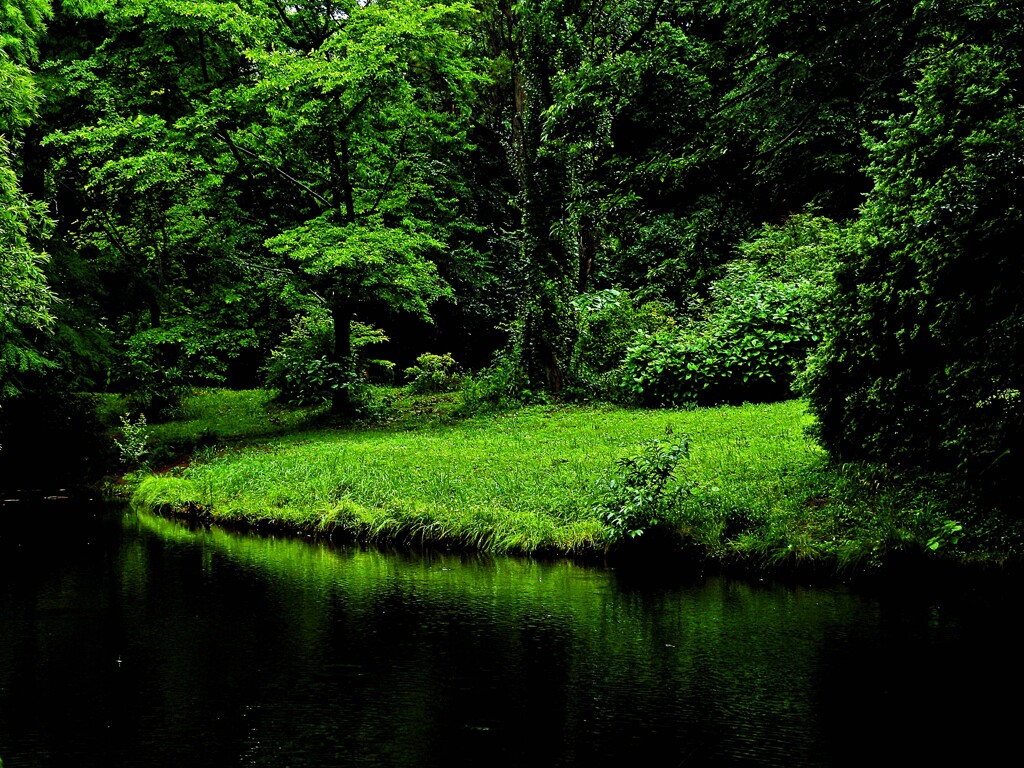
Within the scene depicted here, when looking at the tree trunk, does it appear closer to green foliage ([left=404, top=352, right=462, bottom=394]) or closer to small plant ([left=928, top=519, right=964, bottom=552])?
green foliage ([left=404, top=352, right=462, bottom=394])

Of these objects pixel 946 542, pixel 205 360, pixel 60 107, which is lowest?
pixel 946 542

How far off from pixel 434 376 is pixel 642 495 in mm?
14002

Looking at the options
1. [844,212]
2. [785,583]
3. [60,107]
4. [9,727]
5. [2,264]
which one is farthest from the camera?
[844,212]

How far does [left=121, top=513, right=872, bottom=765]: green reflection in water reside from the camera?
4.41 metres

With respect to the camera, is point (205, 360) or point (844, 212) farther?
point (844, 212)

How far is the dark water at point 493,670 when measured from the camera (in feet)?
14.2

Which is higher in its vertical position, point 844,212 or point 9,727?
point 844,212

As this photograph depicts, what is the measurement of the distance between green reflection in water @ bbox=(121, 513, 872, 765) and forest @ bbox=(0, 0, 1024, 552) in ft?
9.26

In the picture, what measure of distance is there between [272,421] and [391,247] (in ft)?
17.5

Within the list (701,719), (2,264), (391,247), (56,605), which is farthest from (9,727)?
(391,247)

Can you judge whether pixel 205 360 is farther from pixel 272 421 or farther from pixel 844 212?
pixel 844 212

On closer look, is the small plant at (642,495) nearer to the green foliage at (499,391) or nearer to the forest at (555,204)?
the forest at (555,204)

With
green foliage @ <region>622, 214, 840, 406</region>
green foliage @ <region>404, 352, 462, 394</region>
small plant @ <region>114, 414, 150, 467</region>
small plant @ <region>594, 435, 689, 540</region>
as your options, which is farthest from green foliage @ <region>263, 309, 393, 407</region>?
small plant @ <region>594, 435, 689, 540</region>

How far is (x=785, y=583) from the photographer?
736 cm
